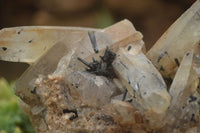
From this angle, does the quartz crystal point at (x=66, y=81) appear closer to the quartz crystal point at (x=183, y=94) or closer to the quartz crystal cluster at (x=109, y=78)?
the quartz crystal cluster at (x=109, y=78)

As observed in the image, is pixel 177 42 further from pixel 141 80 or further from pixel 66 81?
pixel 66 81

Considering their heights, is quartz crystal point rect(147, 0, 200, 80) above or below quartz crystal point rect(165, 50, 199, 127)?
above

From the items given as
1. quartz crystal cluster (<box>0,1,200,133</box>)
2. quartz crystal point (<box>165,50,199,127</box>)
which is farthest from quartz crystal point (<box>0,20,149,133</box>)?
quartz crystal point (<box>165,50,199,127</box>)

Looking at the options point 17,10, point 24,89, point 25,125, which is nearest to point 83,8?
point 17,10

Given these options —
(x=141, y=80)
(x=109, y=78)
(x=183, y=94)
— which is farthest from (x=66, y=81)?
(x=183, y=94)

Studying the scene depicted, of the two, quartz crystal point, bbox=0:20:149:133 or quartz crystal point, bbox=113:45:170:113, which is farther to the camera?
quartz crystal point, bbox=0:20:149:133

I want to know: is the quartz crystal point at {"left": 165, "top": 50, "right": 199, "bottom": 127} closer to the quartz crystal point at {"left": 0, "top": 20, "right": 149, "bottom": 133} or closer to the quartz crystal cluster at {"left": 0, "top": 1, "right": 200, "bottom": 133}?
the quartz crystal cluster at {"left": 0, "top": 1, "right": 200, "bottom": 133}
